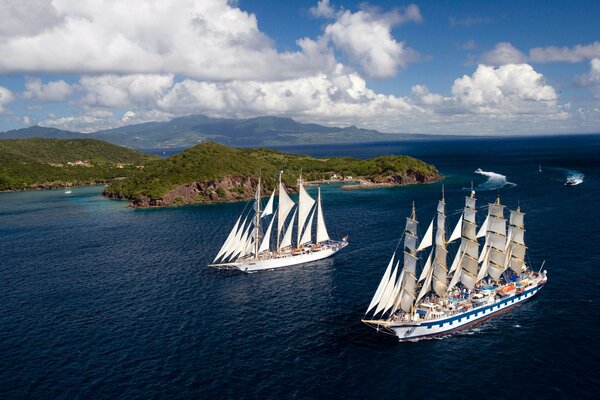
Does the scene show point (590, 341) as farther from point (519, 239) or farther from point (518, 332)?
point (519, 239)

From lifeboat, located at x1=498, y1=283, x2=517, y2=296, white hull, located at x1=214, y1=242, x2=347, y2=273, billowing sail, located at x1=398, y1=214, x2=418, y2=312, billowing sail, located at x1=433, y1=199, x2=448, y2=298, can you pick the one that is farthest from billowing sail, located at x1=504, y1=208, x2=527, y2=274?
white hull, located at x1=214, y1=242, x2=347, y2=273

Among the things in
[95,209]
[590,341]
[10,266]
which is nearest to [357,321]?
[590,341]

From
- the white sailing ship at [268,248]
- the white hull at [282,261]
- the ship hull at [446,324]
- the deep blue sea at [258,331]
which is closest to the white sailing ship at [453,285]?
the ship hull at [446,324]

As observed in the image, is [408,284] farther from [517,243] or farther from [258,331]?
[517,243]

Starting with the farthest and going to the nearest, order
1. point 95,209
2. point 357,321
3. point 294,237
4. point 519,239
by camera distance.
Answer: point 95,209, point 294,237, point 519,239, point 357,321

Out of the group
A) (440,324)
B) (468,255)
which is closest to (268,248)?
(468,255)

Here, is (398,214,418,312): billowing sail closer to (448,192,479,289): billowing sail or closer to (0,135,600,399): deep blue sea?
(0,135,600,399): deep blue sea
